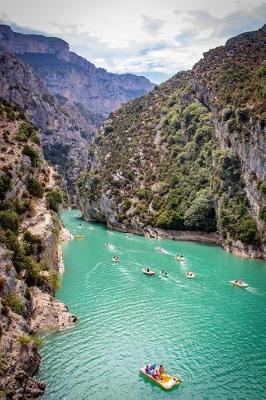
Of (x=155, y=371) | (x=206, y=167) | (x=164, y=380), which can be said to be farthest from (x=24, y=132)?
(x=206, y=167)

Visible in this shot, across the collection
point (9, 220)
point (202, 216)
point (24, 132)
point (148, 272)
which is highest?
point (24, 132)

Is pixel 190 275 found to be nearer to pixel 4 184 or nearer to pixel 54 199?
pixel 54 199

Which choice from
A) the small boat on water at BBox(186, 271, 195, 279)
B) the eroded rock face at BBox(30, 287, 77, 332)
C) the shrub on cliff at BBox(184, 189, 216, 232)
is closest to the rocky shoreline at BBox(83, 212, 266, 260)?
the shrub on cliff at BBox(184, 189, 216, 232)

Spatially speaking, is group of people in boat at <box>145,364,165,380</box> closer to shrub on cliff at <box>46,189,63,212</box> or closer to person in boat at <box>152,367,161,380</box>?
person in boat at <box>152,367,161,380</box>

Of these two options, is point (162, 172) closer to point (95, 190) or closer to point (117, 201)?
point (117, 201)

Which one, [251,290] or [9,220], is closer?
[9,220]
